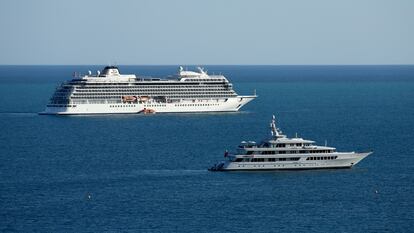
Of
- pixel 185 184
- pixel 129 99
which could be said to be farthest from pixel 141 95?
pixel 185 184

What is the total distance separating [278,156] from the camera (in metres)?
96.2

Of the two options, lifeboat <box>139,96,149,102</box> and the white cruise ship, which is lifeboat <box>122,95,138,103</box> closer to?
the white cruise ship

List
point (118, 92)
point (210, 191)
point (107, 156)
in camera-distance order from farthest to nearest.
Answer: point (118, 92) < point (107, 156) < point (210, 191)

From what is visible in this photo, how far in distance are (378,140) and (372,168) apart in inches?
929

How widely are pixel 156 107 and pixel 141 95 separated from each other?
298 cm

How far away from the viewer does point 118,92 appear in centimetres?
17062

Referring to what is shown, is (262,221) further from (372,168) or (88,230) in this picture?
(372,168)

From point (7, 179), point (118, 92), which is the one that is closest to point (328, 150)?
point (7, 179)

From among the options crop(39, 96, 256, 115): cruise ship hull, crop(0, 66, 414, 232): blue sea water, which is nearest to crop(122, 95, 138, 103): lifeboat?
crop(39, 96, 256, 115): cruise ship hull

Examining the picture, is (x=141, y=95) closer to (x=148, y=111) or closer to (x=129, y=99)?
(x=129, y=99)

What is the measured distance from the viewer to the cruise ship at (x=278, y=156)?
96062mm

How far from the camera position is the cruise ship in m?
96.1

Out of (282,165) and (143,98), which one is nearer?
(282,165)

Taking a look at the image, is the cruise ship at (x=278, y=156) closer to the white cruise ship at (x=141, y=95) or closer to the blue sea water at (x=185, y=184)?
the blue sea water at (x=185, y=184)
